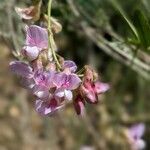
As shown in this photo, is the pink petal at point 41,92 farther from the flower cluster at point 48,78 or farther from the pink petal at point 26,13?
the pink petal at point 26,13

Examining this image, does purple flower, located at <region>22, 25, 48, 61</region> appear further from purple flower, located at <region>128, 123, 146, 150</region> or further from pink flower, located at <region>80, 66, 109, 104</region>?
purple flower, located at <region>128, 123, 146, 150</region>

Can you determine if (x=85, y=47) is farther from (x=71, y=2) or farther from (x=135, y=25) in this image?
(x=135, y=25)

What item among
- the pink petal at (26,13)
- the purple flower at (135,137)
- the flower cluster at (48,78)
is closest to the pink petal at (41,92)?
the flower cluster at (48,78)

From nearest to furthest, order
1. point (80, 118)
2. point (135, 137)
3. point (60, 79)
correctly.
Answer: point (60, 79)
point (135, 137)
point (80, 118)

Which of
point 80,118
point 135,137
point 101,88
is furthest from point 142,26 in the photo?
point 80,118

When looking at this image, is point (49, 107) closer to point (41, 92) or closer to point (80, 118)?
point (41, 92)

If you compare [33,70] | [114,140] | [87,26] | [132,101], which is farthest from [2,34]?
[132,101]

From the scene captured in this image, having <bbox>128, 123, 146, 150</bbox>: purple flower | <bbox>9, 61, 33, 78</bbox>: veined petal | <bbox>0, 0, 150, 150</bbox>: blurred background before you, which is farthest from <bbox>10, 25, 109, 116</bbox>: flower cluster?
<bbox>0, 0, 150, 150</bbox>: blurred background
